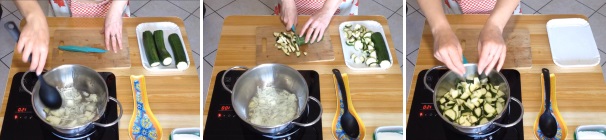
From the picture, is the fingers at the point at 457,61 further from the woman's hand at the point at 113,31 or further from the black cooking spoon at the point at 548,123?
the woman's hand at the point at 113,31

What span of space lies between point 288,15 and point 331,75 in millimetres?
221

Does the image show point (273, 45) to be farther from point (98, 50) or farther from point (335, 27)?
point (98, 50)

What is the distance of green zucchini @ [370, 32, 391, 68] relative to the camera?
52.5 inches

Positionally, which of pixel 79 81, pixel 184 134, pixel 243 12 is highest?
pixel 79 81

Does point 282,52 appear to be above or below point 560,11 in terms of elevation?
above

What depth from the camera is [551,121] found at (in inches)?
47.2

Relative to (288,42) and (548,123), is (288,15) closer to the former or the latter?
(288,42)

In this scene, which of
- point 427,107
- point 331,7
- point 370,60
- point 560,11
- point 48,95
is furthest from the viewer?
point 560,11

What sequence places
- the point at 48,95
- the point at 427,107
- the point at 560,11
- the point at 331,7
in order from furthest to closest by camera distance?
the point at 560,11 → the point at 331,7 → the point at 427,107 → the point at 48,95

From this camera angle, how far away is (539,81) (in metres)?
1.29

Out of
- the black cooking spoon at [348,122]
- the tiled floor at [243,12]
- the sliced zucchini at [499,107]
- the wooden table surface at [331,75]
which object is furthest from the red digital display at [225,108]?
the tiled floor at [243,12]

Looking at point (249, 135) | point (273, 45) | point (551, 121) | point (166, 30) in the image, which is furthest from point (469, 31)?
point (166, 30)

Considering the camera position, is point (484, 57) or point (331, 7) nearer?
point (484, 57)

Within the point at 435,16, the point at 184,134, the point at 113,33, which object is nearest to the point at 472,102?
the point at 435,16
